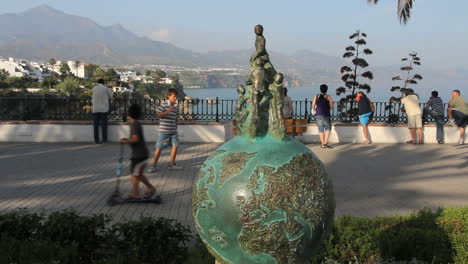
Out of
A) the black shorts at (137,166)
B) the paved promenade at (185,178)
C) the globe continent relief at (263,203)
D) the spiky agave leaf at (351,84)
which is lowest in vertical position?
the paved promenade at (185,178)

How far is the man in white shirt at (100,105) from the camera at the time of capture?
42.4ft

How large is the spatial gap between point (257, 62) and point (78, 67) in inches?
6418

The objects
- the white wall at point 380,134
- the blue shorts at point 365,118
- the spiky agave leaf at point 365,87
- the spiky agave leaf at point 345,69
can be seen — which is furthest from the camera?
the spiky agave leaf at point 345,69

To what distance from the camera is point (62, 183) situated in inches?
340

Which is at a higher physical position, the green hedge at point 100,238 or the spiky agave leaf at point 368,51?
the spiky agave leaf at point 368,51

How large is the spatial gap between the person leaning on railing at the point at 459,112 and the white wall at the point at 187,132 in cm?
47

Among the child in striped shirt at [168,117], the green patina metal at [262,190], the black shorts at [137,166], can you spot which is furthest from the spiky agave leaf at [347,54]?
the green patina metal at [262,190]

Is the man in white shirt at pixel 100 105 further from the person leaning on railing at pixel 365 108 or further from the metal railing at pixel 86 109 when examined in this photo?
the person leaning on railing at pixel 365 108

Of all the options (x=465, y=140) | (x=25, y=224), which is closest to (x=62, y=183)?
(x=25, y=224)

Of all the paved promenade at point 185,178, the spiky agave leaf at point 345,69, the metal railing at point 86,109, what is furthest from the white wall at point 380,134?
the spiky agave leaf at point 345,69

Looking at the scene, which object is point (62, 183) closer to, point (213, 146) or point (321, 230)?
point (213, 146)

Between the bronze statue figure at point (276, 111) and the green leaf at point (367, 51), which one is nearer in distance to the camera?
the bronze statue figure at point (276, 111)

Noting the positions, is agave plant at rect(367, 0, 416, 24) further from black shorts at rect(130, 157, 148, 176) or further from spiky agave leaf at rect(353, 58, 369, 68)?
black shorts at rect(130, 157, 148, 176)

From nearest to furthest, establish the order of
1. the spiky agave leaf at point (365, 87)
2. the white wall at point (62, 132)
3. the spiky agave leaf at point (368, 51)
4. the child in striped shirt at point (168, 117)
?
1. the child in striped shirt at point (168, 117)
2. the white wall at point (62, 132)
3. the spiky agave leaf at point (368, 51)
4. the spiky agave leaf at point (365, 87)
